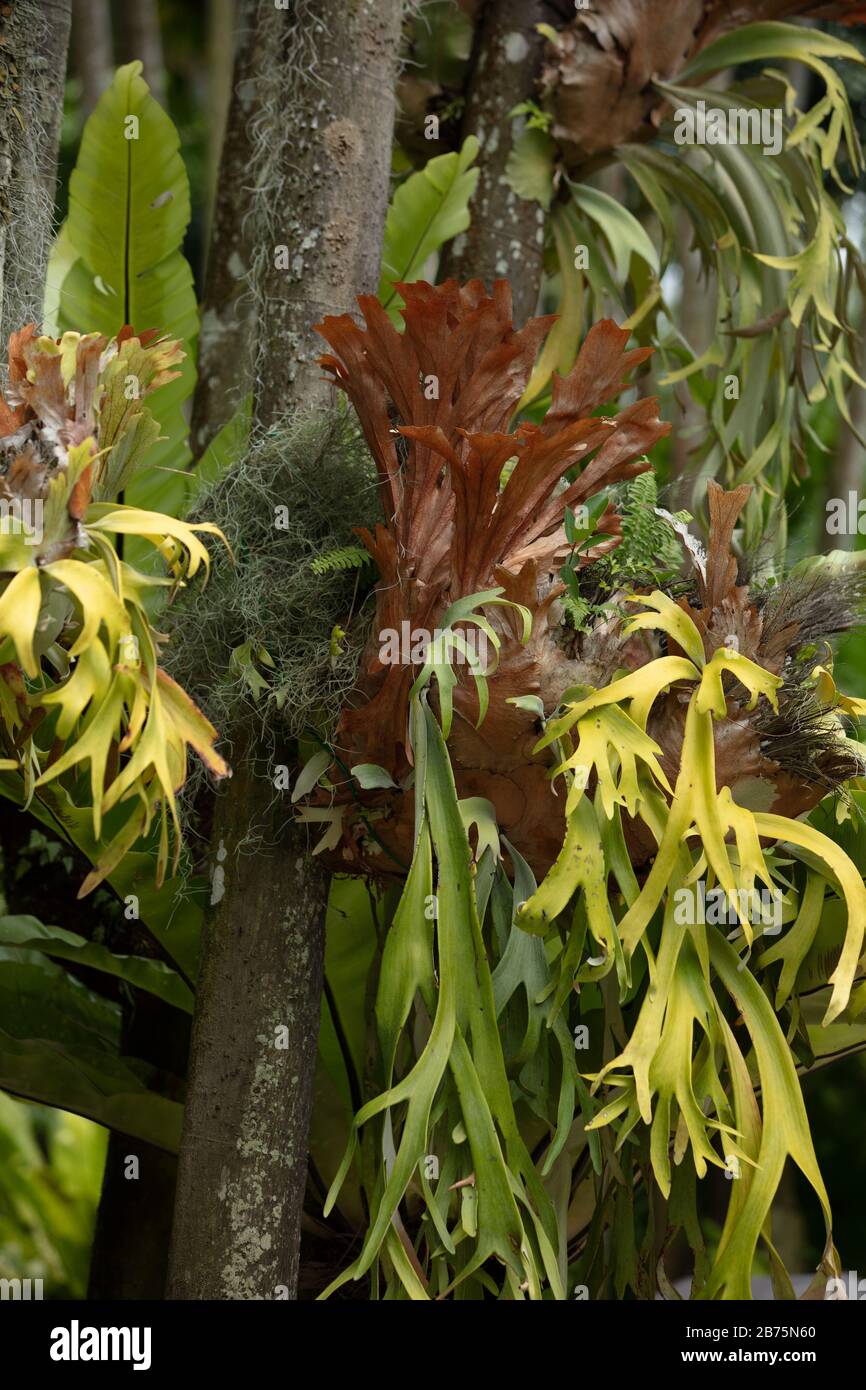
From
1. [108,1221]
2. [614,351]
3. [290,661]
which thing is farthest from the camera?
[108,1221]

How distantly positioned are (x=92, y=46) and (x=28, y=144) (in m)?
2.51

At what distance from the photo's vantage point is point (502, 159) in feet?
7.87

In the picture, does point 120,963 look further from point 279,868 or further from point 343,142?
point 343,142

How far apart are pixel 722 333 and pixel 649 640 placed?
1.00m

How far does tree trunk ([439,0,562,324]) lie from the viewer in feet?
7.82

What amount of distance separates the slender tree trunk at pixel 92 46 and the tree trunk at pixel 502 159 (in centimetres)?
175

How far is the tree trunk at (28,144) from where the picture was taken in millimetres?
1658

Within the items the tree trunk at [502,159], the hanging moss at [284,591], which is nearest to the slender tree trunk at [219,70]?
the tree trunk at [502,159]

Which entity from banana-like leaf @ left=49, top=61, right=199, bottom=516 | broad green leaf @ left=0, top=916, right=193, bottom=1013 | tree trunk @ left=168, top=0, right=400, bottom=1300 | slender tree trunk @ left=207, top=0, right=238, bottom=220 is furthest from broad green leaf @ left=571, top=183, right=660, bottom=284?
slender tree trunk @ left=207, top=0, right=238, bottom=220

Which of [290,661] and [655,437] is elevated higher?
[655,437]

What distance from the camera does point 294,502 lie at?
1.71 metres

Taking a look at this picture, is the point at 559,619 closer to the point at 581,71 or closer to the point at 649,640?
the point at 649,640

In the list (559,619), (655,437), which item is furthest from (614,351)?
(559,619)
